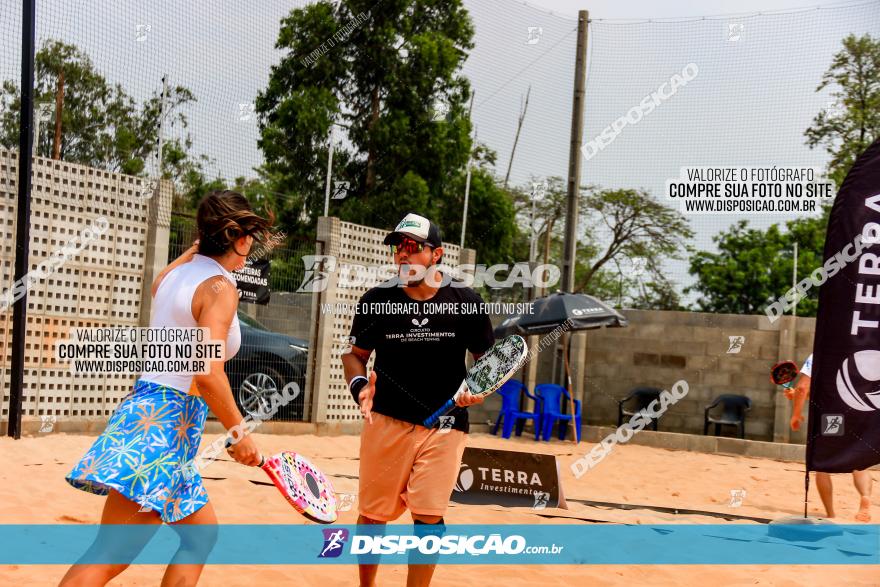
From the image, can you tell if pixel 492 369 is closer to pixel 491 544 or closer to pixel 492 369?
pixel 492 369

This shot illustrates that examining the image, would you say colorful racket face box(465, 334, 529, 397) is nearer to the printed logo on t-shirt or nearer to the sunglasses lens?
the printed logo on t-shirt

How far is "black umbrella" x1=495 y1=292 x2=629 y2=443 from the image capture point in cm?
1130

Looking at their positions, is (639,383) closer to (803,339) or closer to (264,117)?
(803,339)

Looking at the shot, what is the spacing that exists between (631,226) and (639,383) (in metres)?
13.0

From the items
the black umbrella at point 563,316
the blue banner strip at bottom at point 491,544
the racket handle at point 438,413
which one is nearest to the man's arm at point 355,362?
the racket handle at point 438,413

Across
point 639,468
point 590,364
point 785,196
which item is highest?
point 785,196

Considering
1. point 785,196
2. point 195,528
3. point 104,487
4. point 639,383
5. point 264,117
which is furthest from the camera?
point 264,117

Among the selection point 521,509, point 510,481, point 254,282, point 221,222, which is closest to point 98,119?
point 254,282

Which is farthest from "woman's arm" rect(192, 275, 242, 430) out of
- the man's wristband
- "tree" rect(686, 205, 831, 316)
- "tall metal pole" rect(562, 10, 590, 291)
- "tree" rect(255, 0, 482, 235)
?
"tree" rect(686, 205, 831, 316)

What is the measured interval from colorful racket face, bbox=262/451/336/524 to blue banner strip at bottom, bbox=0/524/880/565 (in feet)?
1.85

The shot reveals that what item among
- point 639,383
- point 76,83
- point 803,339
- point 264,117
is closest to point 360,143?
point 264,117

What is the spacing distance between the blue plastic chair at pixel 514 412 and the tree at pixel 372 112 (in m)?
8.04

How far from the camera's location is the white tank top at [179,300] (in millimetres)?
2754

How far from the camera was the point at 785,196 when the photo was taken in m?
12.2
